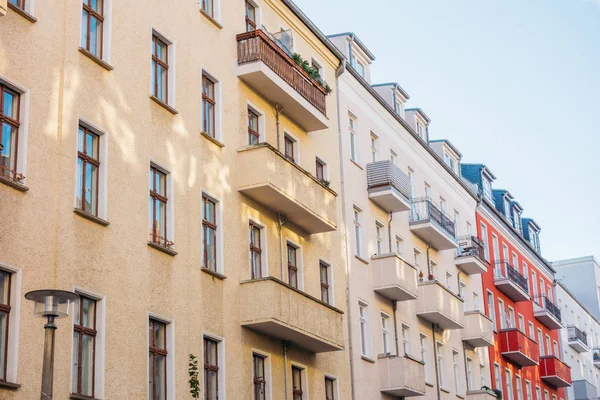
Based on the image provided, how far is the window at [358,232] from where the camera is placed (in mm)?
37812

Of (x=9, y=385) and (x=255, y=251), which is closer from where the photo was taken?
(x=9, y=385)

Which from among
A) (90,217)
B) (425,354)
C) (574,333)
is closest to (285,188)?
(90,217)

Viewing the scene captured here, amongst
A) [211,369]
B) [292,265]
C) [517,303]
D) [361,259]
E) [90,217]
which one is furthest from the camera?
[517,303]

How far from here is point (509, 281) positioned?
2154 inches

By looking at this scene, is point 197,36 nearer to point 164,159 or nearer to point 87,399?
point 164,159

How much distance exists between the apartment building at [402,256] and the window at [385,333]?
0.04 meters

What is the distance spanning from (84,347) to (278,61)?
12.6m

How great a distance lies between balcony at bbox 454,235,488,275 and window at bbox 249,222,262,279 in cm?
2010

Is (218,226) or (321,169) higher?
(321,169)

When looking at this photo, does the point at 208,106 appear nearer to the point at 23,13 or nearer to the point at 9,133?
the point at 23,13

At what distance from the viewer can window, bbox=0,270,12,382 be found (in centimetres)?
1970

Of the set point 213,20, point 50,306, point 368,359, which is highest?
point 213,20

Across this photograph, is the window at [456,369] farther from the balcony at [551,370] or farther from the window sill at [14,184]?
the window sill at [14,184]

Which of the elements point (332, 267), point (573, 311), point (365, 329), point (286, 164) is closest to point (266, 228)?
point (286, 164)
